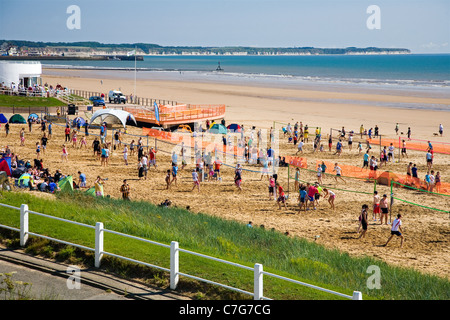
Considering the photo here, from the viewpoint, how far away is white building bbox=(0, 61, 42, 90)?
182 ft

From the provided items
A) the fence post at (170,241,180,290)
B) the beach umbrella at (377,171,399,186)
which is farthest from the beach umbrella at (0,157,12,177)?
the beach umbrella at (377,171,399,186)

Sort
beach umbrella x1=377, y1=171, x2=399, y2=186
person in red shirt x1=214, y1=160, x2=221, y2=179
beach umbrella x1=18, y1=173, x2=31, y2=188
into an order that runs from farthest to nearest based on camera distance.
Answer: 1. person in red shirt x1=214, y1=160, x2=221, y2=179
2. beach umbrella x1=377, y1=171, x2=399, y2=186
3. beach umbrella x1=18, y1=173, x2=31, y2=188

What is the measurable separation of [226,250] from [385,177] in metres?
16.6

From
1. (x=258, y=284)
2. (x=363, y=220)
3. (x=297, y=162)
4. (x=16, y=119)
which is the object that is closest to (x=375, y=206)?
(x=363, y=220)

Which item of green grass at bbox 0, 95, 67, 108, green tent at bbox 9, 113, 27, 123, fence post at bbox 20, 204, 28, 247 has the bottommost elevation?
fence post at bbox 20, 204, 28, 247

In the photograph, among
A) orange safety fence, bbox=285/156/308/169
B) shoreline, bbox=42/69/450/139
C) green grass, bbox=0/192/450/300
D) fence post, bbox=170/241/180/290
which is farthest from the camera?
shoreline, bbox=42/69/450/139

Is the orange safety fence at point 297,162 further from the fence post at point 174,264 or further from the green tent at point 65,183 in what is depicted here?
the fence post at point 174,264

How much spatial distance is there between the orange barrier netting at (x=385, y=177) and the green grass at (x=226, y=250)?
39.6ft

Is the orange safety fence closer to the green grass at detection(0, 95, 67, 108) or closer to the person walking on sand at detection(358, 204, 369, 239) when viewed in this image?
the person walking on sand at detection(358, 204, 369, 239)

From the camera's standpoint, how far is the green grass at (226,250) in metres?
9.73

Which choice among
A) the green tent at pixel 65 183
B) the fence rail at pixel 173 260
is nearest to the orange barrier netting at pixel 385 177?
the green tent at pixel 65 183

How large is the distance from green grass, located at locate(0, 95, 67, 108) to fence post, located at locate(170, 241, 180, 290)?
40428 mm

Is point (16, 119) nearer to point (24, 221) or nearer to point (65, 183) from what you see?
point (65, 183)
